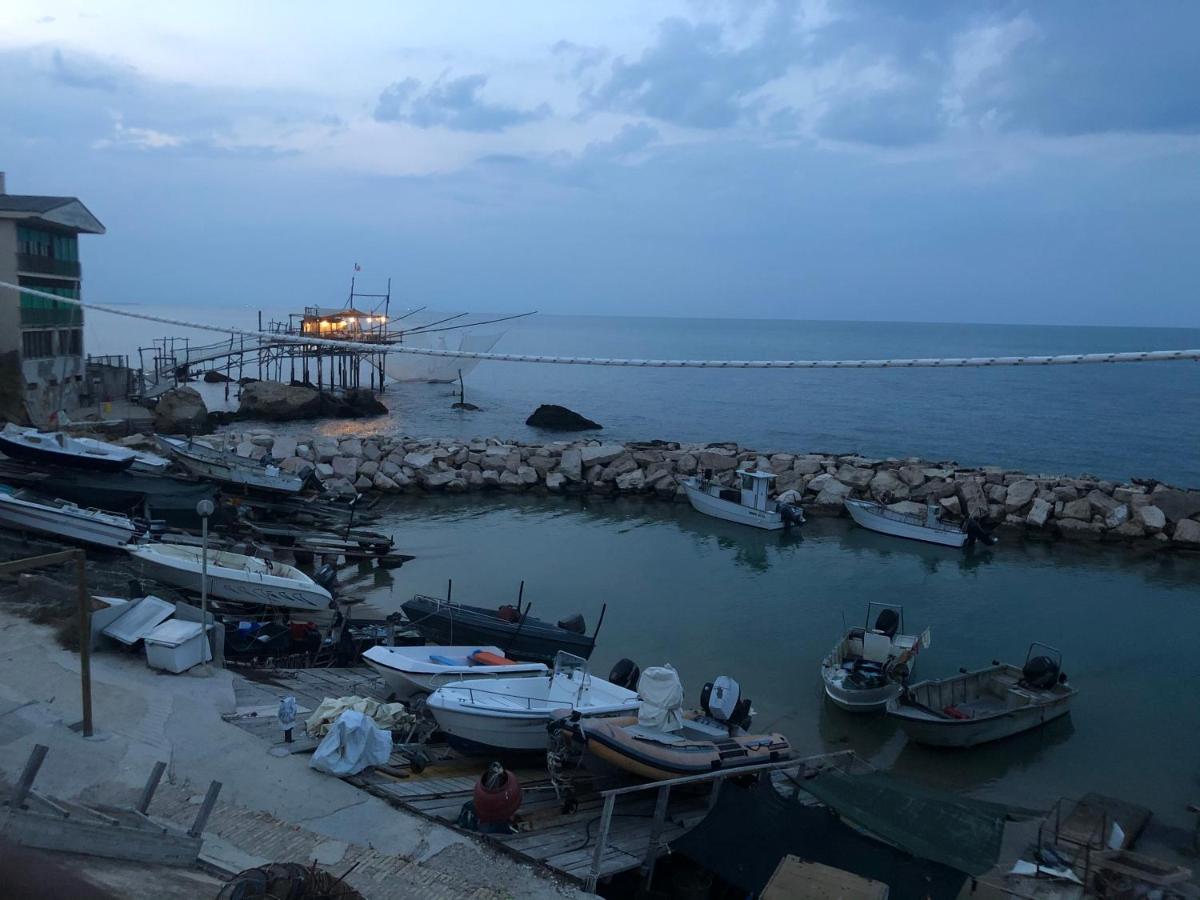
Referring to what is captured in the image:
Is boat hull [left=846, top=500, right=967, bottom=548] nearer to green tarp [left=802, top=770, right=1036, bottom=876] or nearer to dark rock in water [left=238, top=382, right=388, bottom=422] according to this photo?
green tarp [left=802, top=770, right=1036, bottom=876]

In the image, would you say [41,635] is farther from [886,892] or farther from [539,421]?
[539,421]

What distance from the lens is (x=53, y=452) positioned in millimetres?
18953

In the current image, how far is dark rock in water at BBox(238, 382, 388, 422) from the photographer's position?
154ft

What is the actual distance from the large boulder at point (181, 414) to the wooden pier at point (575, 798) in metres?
28.4

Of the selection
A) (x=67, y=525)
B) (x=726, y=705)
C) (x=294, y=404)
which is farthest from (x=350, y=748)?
(x=294, y=404)

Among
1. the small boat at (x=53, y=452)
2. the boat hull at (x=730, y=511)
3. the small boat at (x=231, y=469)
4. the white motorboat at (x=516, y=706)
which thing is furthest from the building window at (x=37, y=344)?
the white motorboat at (x=516, y=706)

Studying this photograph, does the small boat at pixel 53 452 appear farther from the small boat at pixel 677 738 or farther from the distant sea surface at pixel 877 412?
the distant sea surface at pixel 877 412

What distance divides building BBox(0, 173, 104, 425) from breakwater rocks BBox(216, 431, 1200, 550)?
8.15m

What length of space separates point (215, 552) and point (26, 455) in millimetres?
6696

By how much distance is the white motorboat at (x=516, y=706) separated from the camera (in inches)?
388

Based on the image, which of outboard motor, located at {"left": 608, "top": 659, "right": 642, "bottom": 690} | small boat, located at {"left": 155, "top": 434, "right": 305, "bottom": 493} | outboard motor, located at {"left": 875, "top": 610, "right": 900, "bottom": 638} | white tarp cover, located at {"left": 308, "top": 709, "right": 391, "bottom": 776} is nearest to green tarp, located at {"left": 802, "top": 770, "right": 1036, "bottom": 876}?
outboard motor, located at {"left": 608, "top": 659, "right": 642, "bottom": 690}

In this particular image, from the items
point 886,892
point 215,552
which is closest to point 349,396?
point 215,552

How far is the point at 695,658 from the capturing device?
637 inches

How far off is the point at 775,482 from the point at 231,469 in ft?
55.2
